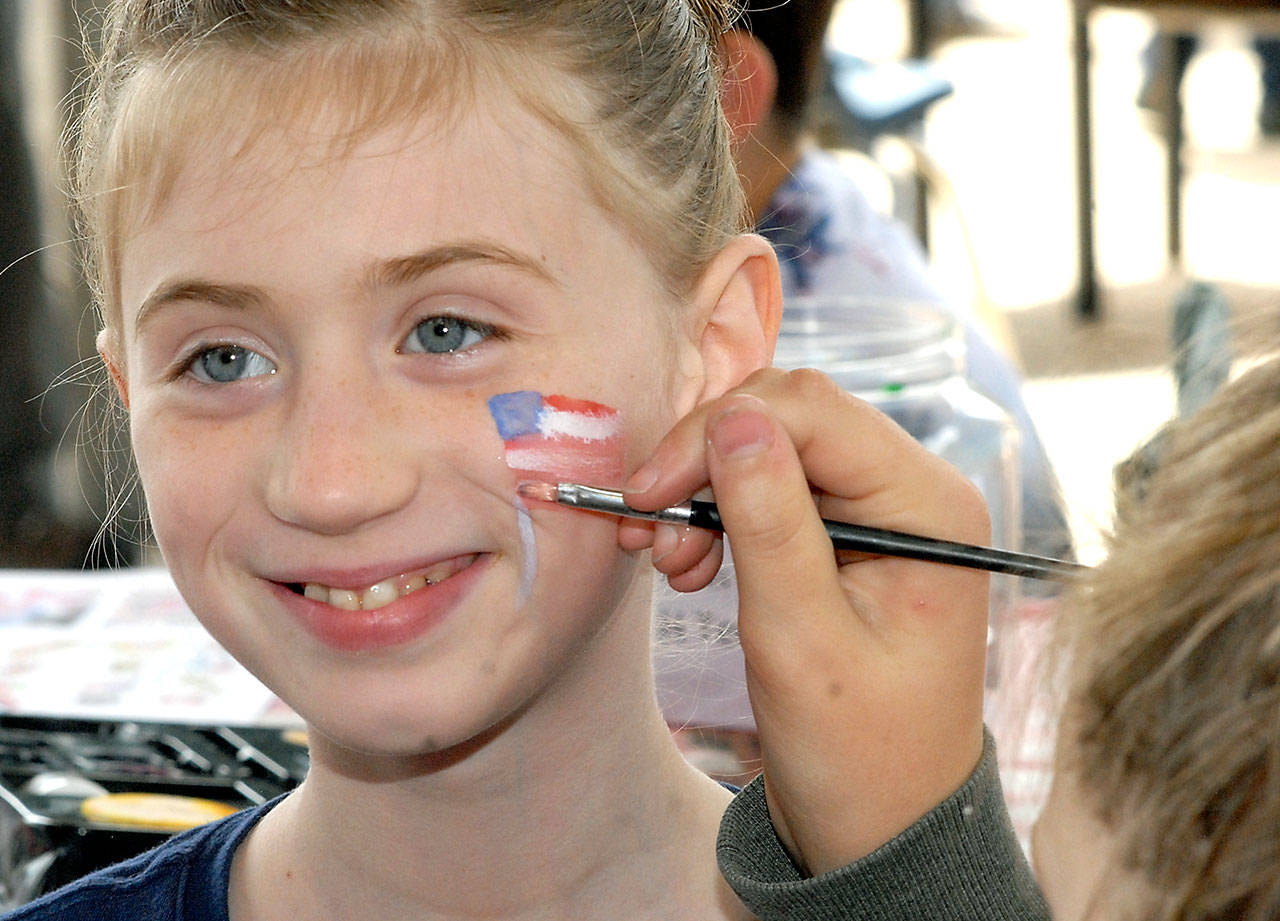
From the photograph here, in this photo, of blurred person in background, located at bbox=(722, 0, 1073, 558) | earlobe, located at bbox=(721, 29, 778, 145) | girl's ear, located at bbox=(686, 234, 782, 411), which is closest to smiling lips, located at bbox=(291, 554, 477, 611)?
girl's ear, located at bbox=(686, 234, 782, 411)

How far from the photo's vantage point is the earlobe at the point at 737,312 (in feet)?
3.18

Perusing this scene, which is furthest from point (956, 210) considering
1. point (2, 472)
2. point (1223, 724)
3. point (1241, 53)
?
point (1241, 53)

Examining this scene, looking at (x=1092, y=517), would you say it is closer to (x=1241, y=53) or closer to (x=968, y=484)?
(x=968, y=484)

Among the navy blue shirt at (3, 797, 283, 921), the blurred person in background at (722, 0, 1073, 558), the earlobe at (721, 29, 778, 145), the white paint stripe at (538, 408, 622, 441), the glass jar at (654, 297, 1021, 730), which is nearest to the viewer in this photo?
the white paint stripe at (538, 408, 622, 441)

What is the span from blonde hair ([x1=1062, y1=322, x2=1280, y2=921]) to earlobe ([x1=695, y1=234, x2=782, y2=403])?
1.39 ft

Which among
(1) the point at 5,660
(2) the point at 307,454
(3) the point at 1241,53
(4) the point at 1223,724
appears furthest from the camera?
(3) the point at 1241,53

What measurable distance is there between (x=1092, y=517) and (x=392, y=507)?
1.18 feet

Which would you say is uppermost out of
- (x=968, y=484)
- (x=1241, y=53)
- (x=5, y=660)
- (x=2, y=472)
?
(x=968, y=484)

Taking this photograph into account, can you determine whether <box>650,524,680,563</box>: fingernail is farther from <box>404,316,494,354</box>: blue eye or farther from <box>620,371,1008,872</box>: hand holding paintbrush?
<box>404,316,494,354</box>: blue eye

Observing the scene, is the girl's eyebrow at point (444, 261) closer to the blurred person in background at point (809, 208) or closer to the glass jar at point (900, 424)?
the glass jar at point (900, 424)

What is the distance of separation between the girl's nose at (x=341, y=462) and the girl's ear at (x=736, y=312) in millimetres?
228

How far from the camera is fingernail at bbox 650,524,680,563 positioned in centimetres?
85

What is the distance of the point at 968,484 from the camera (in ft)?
2.77

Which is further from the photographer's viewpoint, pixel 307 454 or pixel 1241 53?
pixel 1241 53
